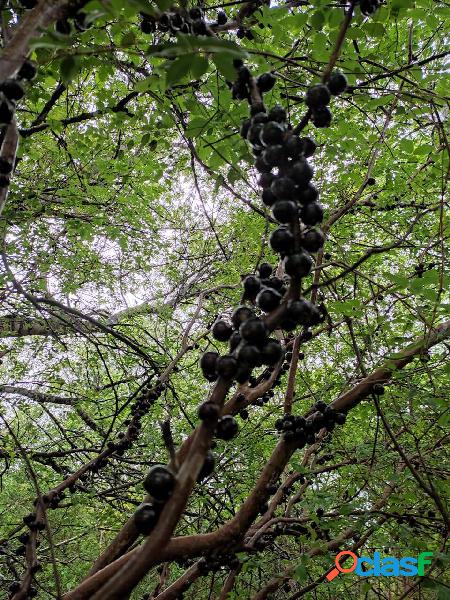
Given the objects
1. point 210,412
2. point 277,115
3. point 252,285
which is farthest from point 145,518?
point 277,115

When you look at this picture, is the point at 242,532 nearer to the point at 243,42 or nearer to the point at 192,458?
the point at 192,458

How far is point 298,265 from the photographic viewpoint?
53.1 inches

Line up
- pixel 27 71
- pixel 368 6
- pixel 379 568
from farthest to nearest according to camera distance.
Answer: pixel 379 568, pixel 368 6, pixel 27 71

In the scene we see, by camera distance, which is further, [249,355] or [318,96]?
[318,96]

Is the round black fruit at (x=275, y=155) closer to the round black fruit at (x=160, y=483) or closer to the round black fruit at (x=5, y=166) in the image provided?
the round black fruit at (x=160, y=483)

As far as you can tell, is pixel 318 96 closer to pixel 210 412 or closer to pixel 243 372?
pixel 243 372

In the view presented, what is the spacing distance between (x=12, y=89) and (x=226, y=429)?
60.7 inches

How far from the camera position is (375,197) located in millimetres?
6434

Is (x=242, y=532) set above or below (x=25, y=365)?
below

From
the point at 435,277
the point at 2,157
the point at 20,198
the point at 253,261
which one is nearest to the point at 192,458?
the point at 2,157

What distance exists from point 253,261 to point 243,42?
182 inches

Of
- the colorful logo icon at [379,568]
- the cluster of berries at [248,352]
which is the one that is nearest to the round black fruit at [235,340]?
the cluster of berries at [248,352]

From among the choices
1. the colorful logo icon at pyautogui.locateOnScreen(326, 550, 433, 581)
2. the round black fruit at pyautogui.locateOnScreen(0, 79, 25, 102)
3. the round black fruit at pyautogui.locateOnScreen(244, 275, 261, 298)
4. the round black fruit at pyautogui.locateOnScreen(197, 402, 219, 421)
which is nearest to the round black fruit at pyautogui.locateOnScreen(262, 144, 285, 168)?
the round black fruit at pyautogui.locateOnScreen(244, 275, 261, 298)

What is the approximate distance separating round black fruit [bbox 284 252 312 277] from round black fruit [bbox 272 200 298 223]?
13 cm
